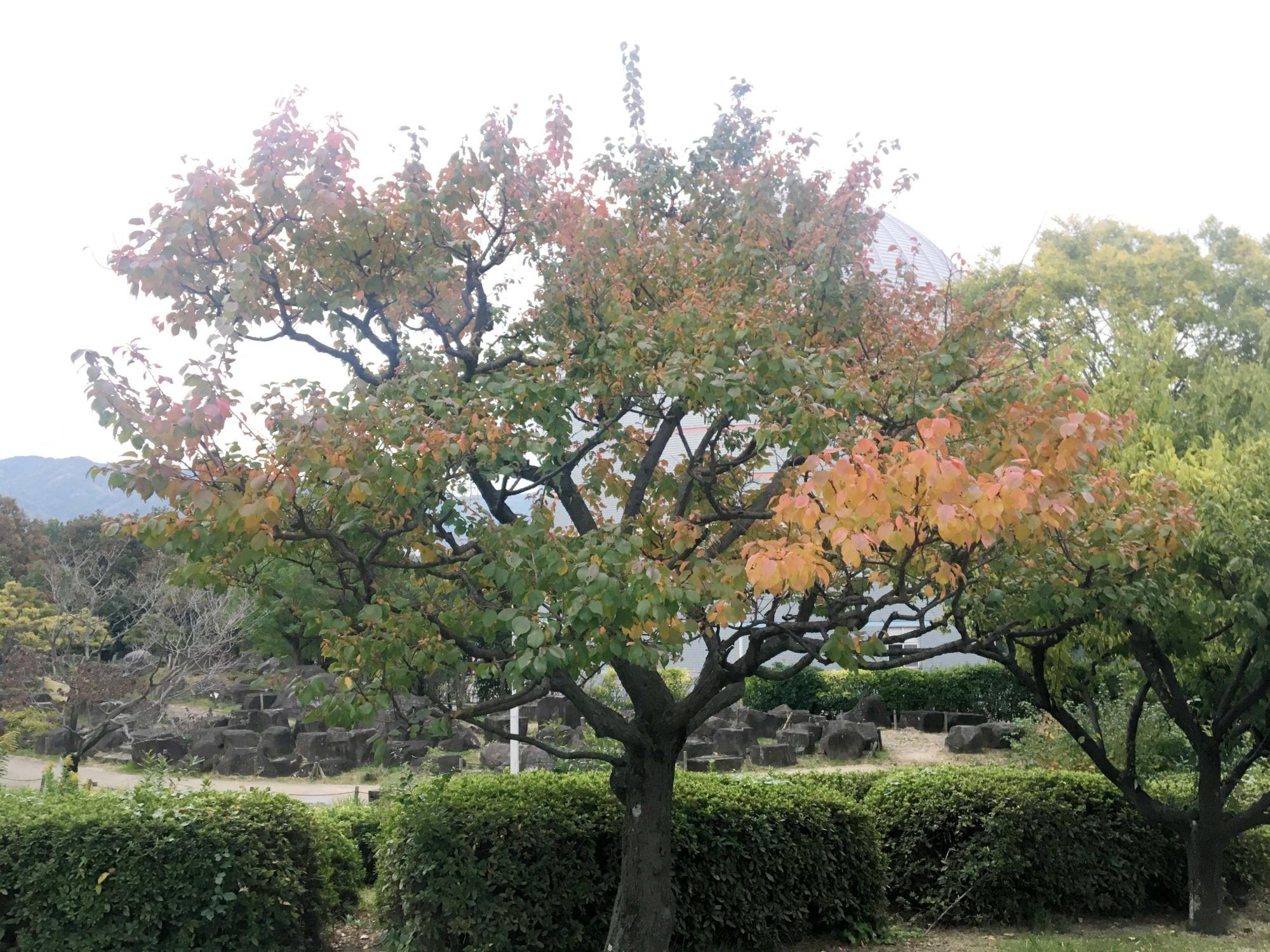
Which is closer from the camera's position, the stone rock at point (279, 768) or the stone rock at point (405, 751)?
the stone rock at point (405, 751)

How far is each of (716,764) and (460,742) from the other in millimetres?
5207

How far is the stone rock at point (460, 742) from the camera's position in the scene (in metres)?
17.9

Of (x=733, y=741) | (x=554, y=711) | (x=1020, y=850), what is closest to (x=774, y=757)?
(x=733, y=741)

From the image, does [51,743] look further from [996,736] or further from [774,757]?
[996,736]

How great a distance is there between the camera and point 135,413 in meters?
4.32

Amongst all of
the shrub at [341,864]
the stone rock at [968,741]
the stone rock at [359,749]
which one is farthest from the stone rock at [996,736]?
the shrub at [341,864]

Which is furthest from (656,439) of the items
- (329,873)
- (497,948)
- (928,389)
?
(329,873)

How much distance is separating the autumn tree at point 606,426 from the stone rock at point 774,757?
35.8 feet

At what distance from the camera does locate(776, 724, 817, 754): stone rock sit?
58.4 feet

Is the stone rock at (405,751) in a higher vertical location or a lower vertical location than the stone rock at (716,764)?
higher

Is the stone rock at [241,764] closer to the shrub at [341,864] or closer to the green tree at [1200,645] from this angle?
the shrub at [341,864]

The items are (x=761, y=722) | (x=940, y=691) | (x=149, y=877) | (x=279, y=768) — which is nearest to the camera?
(x=149, y=877)

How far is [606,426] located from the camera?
19.6 feet

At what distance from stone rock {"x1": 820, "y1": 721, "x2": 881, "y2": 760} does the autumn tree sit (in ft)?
38.1
